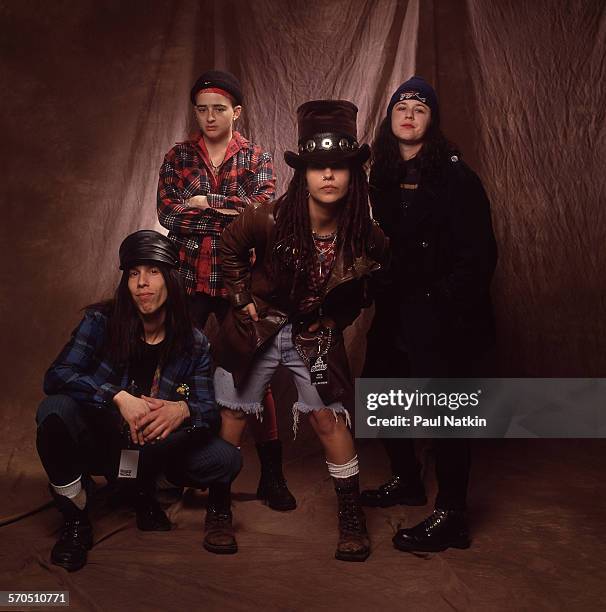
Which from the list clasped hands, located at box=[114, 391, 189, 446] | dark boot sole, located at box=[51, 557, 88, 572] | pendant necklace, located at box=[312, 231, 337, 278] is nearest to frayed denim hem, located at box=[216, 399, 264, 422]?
clasped hands, located at box=[114, 391, 189, 446]

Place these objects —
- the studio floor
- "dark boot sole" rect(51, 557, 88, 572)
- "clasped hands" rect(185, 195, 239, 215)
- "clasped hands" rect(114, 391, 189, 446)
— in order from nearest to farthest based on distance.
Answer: the studio floor < "dark boot sole" rect(51, 557, 88, 572) < "clasped hands" rect(114, 391, 189, 446) < "clasped hands" rect(185, 195, 239, 215)

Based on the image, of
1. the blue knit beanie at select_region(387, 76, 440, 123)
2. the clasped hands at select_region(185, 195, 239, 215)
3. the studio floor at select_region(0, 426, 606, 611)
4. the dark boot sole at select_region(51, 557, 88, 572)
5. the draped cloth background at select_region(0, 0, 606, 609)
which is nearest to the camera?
the studio floor at select_region(0, 426, 606, 611)

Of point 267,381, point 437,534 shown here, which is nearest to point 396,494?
point 437,534

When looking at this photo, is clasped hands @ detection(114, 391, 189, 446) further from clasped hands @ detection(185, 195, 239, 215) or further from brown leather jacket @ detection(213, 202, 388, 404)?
clasped hands @ detection(185, 195, 239, 215)

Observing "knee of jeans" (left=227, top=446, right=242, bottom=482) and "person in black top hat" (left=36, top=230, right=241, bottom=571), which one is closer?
"person in black top hat" (left=36, top=230, right=241, bottom=571)

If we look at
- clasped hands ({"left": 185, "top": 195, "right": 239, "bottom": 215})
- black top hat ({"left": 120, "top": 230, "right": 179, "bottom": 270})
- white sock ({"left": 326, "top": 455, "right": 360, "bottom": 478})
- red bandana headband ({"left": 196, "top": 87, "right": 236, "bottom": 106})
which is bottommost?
white sock ({"left": 326, "top": 455, "right": 360, "bottom": 478})

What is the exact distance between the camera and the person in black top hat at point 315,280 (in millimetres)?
2789

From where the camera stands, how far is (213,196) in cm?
332

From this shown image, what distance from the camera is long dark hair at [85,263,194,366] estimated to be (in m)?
2.87

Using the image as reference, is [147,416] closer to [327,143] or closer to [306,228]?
[306,228]

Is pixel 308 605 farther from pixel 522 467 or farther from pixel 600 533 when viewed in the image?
pixel 522 467

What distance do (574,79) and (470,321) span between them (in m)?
1.77

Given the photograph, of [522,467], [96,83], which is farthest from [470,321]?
[96,83]

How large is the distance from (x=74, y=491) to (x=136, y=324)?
22.2 inches
